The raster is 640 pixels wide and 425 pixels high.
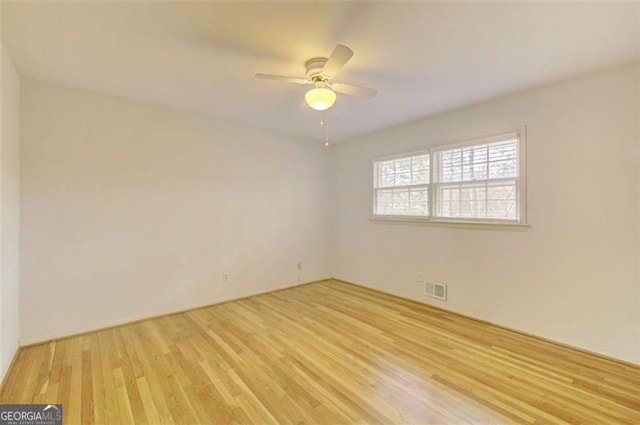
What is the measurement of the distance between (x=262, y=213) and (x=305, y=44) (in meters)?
2.74

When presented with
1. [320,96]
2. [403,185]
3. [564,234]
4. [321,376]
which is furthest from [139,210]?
[564,234]

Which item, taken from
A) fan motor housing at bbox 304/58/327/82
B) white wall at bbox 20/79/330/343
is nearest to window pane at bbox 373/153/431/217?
white wall at bbox 20/79/330/343

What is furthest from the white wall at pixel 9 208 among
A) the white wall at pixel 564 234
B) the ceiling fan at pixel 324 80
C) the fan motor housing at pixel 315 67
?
the white wall at pixel 564 234

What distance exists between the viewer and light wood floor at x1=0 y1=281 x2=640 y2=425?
1812 mm

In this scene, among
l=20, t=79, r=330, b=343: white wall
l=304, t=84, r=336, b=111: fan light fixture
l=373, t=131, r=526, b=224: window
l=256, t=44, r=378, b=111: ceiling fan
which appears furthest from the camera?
l=373, t=131, r=526, b=224: window

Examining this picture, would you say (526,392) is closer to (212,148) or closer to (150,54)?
(150,54)

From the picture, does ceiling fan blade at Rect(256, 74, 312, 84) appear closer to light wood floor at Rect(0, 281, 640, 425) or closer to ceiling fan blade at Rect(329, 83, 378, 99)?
ceiling fan blade at Rect(329, 83, 378, 99)

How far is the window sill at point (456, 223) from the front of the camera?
302cm

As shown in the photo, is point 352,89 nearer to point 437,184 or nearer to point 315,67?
point 315,67

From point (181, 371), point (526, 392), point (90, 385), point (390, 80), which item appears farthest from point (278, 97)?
point (526, 392)

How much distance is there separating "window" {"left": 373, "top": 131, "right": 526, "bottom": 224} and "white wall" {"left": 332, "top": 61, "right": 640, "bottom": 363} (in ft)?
0.41

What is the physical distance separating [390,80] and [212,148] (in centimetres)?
247

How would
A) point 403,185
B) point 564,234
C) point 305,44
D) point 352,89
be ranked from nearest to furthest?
point 305,44 < point 352,89 < point 564,234 < point 403,185

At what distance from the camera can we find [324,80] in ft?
7.79
